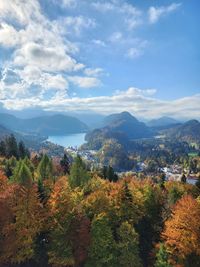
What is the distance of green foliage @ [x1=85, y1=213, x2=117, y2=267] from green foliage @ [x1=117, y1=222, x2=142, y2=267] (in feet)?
3.73

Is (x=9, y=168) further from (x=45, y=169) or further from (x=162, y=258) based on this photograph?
(x=162, y=258)

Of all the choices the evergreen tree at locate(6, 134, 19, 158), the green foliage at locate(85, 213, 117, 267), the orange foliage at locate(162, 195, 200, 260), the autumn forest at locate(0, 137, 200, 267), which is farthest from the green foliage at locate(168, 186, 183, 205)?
the evergreen tree at locate(6, 134, 19, 158)

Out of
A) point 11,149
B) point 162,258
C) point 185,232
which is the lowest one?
point 162,258

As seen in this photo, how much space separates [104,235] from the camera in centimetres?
5466

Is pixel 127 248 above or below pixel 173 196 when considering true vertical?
below

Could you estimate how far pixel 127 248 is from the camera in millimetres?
54375

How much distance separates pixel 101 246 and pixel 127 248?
170 inches

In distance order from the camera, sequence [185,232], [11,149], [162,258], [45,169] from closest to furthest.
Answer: [162,258] → [185,232] → [45,169] → [11,149]

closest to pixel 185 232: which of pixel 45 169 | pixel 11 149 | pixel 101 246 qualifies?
pixel 101 246

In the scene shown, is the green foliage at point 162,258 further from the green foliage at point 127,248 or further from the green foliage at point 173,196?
the green foliage at point 173,196

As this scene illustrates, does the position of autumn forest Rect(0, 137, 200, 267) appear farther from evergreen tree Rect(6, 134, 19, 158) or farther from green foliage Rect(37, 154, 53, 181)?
evergreen tree Rect(6, 134, 19, 158)

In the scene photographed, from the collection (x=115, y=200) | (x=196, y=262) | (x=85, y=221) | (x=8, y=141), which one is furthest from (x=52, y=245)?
(x=8, y=141)

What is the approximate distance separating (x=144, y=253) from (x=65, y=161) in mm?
71619

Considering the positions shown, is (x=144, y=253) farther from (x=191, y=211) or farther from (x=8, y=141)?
(x=8, y=141)
